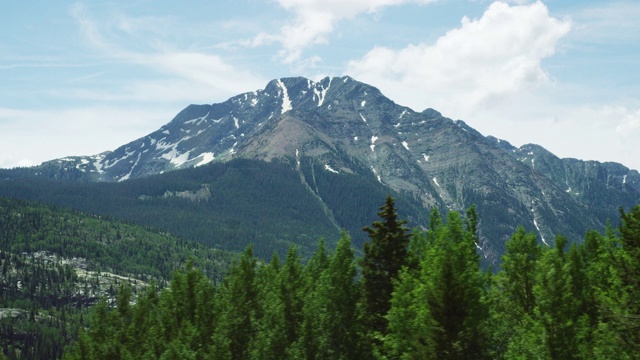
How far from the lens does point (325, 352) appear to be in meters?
42.0

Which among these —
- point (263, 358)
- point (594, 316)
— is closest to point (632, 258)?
point (594, 316)

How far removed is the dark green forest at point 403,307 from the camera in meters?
31.3

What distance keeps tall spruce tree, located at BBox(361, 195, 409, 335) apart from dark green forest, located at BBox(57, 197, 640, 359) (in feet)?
0.27

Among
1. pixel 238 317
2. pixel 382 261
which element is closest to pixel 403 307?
pixel 382 261

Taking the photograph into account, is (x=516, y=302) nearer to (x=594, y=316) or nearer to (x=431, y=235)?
(x=594, y=316)

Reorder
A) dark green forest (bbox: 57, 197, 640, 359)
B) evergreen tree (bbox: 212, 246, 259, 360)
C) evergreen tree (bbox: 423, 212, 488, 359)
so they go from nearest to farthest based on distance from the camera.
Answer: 1. evergreen tree (bbox: 423, 212, 488, 359)
2. dark green forest (bbox: 57, 197, 640, 359)
3. evergreen tree (bbox: 212, 246, 259, 360)

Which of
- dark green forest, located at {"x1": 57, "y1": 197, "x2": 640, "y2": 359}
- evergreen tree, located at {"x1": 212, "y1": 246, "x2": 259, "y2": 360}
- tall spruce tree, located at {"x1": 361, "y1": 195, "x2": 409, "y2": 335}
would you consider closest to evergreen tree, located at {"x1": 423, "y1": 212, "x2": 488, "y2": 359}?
dark green forest, located at {"x1": 57, "y1": 197, "x2": 640, "y2": 359}

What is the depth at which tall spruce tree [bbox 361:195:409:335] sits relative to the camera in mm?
44156

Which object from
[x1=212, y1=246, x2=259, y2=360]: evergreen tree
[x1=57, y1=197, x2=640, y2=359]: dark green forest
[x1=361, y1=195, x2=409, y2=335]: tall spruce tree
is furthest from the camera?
[x1=212, y1=246, x2=259, y2=360]: evergreen tree

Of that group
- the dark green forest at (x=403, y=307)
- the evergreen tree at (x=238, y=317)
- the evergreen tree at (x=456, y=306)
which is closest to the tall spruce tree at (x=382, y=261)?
the dark green forest at (x=403, y=307)

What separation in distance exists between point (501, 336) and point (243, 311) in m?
22.9

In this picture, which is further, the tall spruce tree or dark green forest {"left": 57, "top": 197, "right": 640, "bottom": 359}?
the tall spruce tree

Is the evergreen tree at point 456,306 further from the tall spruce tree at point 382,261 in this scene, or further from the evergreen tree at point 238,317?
the evergreen tree at point 238,317

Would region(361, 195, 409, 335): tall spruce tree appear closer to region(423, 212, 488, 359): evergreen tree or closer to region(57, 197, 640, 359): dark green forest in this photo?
region(57, 197, 640, 359): dark green forest
